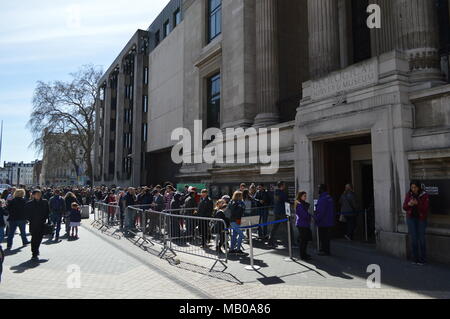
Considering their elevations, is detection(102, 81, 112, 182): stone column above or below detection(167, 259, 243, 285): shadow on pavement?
above

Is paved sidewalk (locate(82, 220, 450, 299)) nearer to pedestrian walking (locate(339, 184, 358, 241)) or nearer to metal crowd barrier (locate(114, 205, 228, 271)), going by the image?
metal crowd barrier (locate(114, 205, 228, 271))

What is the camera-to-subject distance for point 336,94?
10.1 metres

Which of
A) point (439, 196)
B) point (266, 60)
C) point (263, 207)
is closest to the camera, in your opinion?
point (439, 196)

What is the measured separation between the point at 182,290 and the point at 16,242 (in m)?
8.90

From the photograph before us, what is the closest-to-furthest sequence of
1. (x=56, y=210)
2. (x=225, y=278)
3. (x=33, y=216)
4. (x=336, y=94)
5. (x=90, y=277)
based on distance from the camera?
(x=225, y=278)
(x=90, y=277)
(x=33, y=216)
(x=336, y=94)
(x=56, y=210)

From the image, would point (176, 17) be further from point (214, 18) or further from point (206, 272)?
point (206, 272)

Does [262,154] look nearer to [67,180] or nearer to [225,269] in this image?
[225,269]

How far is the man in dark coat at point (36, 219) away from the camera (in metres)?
8.73

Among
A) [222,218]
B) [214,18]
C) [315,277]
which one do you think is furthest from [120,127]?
[315,277]

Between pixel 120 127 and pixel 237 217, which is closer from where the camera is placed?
pixel 237 217

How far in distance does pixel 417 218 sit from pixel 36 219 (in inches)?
370

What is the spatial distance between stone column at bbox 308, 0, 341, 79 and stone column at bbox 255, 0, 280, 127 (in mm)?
3106

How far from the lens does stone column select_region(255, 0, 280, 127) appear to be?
1488 cm

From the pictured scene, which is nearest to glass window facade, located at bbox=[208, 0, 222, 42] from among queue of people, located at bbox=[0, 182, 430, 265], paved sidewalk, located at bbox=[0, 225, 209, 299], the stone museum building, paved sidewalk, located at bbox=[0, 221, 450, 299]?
the stone museum building
